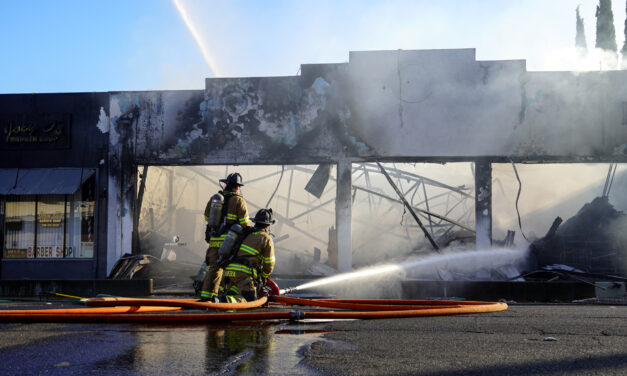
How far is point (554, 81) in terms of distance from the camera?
14656mm

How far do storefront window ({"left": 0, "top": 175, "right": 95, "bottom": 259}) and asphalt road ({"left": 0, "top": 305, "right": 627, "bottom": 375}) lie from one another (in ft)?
34.7

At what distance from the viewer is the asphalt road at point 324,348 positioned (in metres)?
3.49

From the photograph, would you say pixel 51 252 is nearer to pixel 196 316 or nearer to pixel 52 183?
pixel 52 183

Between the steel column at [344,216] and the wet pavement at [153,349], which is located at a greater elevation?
the steel column at [344,216]

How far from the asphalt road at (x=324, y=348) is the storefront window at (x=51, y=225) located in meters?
10.6

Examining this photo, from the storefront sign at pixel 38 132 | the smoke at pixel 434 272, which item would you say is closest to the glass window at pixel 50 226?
the storefront sign at pixel 38 132

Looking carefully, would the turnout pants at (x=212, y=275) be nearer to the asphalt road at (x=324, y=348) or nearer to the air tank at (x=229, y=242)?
the air tank at (x=229, y=242)

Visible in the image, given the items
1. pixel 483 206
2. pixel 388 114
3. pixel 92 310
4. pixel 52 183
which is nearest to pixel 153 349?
pixel 92 310

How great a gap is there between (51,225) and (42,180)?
128cm

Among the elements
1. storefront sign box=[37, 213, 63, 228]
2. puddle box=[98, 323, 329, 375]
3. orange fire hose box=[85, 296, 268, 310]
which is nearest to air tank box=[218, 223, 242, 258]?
orange fire hose box=[85, 296, 268, 310]

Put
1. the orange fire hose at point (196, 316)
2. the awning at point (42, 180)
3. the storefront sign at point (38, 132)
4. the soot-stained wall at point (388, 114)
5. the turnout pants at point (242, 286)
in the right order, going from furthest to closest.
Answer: the storefront sign at point (38, 132) → the awning at point (42, 180) → the soot-stained wall at point (388, 114) → the turnout pants at point (242, 286) → the orange fire hose at point (196, 316)

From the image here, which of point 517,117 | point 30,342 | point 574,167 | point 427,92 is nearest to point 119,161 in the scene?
point 427,92

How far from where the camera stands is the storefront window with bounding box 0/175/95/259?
15414 millimetres

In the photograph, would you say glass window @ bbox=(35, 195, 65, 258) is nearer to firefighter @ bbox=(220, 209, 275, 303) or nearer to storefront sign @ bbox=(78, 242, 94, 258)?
storefront sign @ bbox=(78, 242, 94, 258)
